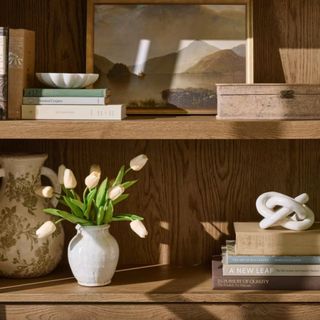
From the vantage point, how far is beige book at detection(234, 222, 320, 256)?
1.65 m

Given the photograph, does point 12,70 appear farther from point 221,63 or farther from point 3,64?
point 221,63

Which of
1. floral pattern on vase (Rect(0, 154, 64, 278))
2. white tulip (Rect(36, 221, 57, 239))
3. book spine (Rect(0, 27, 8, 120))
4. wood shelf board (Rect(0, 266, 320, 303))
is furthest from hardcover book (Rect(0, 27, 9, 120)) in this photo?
wood shelf board (Rect(0, 266, 320, 303))

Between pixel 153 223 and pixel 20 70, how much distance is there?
0.53 meters

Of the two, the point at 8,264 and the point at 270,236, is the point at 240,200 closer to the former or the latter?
the point at 270,236

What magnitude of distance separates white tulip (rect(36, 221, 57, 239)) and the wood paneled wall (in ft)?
0.76

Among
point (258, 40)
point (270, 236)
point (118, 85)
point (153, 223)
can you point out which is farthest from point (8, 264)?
point (258, 40)

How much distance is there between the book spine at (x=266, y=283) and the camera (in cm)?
164

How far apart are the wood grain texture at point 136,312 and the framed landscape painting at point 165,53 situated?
470mm

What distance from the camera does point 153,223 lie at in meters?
1.87

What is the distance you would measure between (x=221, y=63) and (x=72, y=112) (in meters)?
0.40

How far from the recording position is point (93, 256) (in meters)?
1.65

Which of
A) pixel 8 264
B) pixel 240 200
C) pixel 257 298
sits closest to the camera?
pixel 257 298

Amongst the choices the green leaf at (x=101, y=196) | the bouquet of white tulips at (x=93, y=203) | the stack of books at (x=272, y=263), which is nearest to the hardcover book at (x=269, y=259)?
the stack of books at (x=272, y=263)

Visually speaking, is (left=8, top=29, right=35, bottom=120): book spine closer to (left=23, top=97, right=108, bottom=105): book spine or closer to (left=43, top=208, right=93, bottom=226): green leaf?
(left=23, top=97, right=108, bottom=105): book spine
